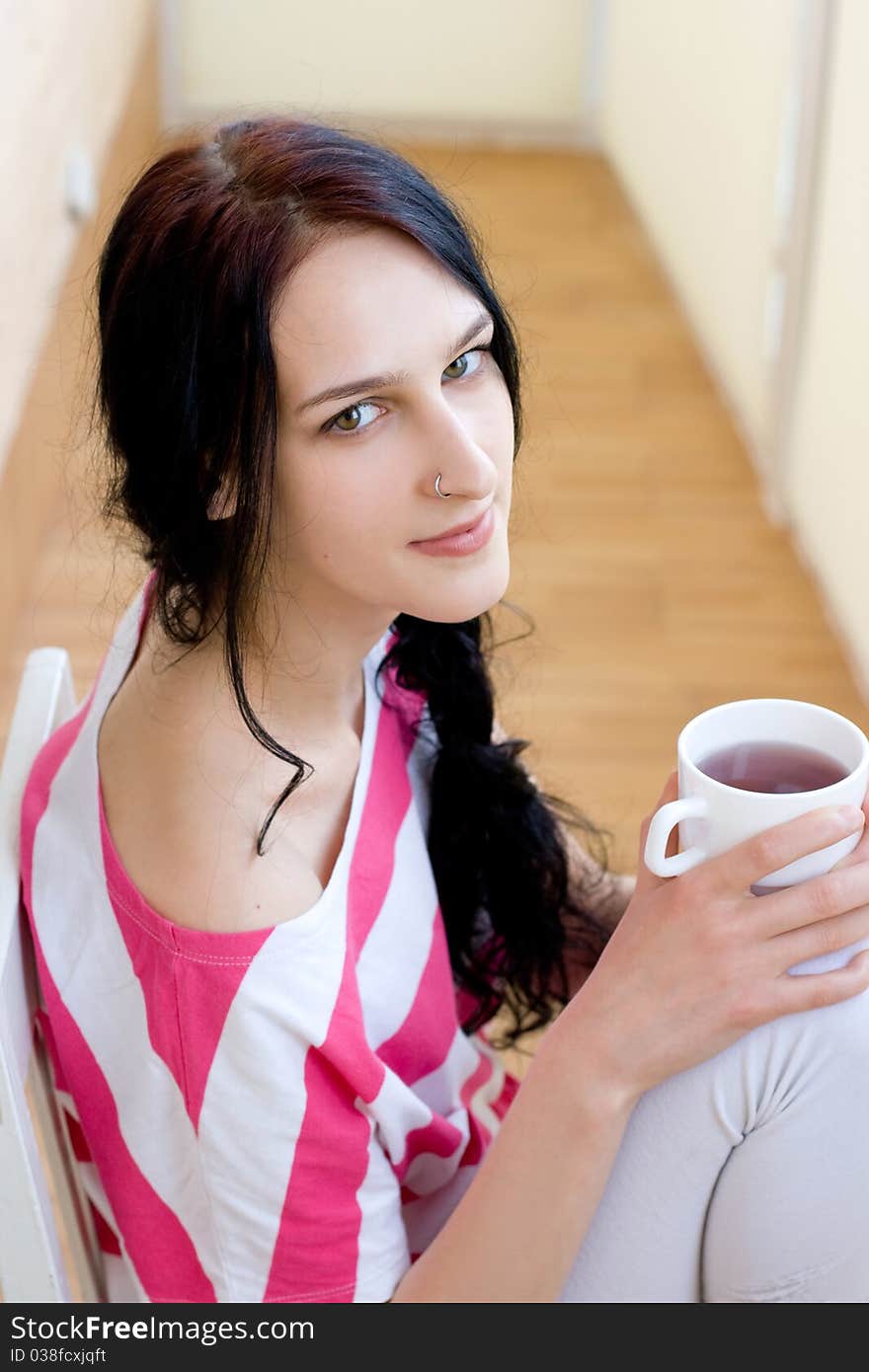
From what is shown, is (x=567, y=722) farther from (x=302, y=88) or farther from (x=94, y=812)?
(x=302, y=88)

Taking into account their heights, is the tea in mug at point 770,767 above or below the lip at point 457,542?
below

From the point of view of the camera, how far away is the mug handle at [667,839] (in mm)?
840

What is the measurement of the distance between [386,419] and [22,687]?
31 cm

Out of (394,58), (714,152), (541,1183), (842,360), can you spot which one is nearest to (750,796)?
(541,1183)

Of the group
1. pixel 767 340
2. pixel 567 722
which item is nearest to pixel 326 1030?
pixel 567 722

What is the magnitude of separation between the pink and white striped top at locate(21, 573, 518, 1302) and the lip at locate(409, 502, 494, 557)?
0.63 feet

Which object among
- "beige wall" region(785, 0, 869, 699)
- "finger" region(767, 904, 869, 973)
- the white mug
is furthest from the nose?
"beige wall" region(785, 0, 869, 699)

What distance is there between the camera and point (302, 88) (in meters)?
4.14

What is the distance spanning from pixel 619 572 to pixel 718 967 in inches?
70.4

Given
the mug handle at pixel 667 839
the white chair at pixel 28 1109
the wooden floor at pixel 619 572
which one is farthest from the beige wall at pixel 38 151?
the mug handle at pixel 667 839

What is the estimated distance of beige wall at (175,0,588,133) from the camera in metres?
4.03

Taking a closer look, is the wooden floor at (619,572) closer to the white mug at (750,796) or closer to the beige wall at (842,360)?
the beige wall at (842,360)

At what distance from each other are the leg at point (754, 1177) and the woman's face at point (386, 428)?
278mm

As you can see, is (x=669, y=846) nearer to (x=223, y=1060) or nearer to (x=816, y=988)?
(x=816, y=988)
